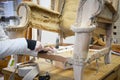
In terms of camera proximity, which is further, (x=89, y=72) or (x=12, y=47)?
(x=89, y=72)

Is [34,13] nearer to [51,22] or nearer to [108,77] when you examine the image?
[51,22]

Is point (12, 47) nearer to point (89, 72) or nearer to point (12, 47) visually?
point (12, 47)

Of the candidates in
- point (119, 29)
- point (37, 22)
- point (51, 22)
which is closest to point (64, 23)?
point (51, 22)

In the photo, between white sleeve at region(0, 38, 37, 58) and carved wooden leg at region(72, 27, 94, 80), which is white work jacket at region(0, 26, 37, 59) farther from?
carved wooden leg at region(72, 27, 94, 80)

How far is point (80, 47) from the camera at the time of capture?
724 millimetres

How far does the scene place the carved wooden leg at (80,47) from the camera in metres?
0.71

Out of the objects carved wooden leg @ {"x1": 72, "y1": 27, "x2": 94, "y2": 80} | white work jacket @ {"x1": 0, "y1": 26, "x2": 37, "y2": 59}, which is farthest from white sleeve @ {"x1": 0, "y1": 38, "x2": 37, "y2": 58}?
carved wooden leg @ {"x1": 72, "y1": 27, "x2": 94, "y2": 80}

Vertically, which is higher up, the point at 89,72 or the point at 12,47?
the point at 12,47

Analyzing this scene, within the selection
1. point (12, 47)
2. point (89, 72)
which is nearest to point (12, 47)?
point (12, 47)

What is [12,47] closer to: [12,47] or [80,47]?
[12,47]

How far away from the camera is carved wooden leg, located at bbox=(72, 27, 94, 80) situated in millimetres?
708

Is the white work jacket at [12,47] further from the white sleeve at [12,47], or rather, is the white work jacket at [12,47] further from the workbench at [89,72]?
the workbench at [89,72]

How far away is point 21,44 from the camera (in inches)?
27.5

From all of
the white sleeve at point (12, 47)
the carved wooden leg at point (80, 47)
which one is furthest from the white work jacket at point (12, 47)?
the carved wooden leg at point (80, 47)
